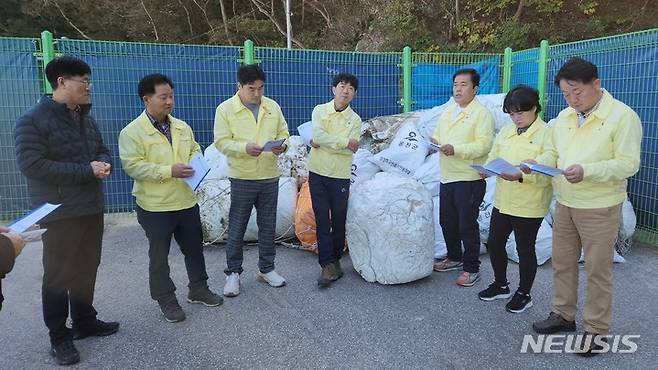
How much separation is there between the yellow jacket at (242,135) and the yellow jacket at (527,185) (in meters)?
1.83

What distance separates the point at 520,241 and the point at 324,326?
1532 millimetres

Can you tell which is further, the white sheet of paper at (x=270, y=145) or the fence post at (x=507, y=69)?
the fence post at (x=507, y=69)

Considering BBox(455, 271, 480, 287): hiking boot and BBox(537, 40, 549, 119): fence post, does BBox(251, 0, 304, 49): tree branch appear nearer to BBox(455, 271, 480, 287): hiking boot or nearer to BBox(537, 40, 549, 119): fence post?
BBox(537, 40, 549, 119): fence post

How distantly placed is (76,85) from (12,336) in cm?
181

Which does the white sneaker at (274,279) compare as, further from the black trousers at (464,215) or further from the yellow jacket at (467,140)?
the yellow jacket at (467,140)

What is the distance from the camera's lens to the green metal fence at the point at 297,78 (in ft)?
16.2

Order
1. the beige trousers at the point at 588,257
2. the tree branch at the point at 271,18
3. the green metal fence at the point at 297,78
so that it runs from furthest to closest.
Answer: the tree branch at the point at 271,18 < the green metal fence at the point at 297,78 < the beige trousers at the point at 588,257

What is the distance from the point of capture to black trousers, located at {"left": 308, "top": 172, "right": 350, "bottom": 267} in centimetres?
404

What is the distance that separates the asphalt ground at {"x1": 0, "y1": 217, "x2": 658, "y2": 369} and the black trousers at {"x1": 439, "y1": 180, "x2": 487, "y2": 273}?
28 cm

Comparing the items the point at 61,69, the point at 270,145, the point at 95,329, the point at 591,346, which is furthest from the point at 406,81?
the point at 95,329

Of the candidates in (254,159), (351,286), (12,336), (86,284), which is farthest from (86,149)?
(351,286)

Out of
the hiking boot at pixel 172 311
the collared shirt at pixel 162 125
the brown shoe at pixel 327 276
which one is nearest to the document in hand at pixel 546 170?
the brown shoe at pixel 327 276

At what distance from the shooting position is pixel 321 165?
13.2ft

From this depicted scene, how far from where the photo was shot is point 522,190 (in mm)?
3273
